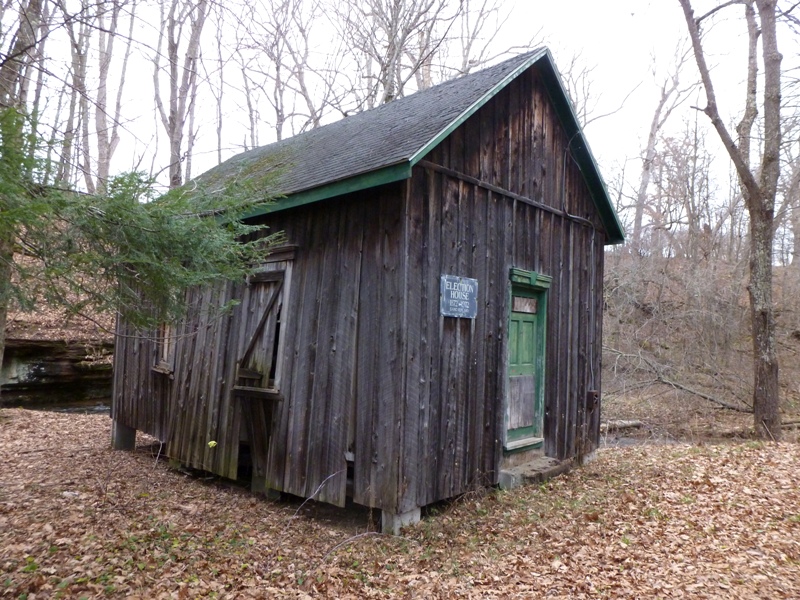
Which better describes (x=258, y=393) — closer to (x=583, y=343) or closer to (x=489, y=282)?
(x=489, y=282)

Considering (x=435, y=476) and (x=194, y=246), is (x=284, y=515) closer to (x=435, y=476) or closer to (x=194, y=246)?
(x=435, y=476)

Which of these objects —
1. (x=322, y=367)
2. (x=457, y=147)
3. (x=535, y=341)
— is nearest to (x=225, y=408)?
(x=322, y=367)

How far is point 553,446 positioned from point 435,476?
8.41 feet

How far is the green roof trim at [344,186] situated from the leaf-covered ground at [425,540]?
10.7ft

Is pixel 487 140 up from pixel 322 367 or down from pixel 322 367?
up

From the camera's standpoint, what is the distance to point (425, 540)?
544 centimetres

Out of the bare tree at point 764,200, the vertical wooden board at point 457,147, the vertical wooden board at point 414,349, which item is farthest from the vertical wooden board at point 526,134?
the bare tree at point 764,200

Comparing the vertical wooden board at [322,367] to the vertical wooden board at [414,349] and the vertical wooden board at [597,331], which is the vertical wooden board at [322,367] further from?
the vertical wooden board at [597,331]

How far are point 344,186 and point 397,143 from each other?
0.79 metres

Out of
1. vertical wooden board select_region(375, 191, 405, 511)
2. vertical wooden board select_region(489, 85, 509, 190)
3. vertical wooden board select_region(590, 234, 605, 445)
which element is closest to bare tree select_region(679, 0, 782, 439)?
vertical wooden board select_region(590, 234, 605, 445)

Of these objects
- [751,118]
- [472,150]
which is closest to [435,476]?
[472,150]

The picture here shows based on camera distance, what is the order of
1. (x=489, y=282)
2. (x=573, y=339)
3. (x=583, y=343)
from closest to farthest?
(x=489, y=282) → (x=573, y=339) → (x=583, y=343)

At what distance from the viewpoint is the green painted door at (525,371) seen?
7223 mm

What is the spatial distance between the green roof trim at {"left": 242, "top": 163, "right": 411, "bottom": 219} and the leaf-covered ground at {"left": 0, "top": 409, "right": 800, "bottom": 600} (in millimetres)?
3263
